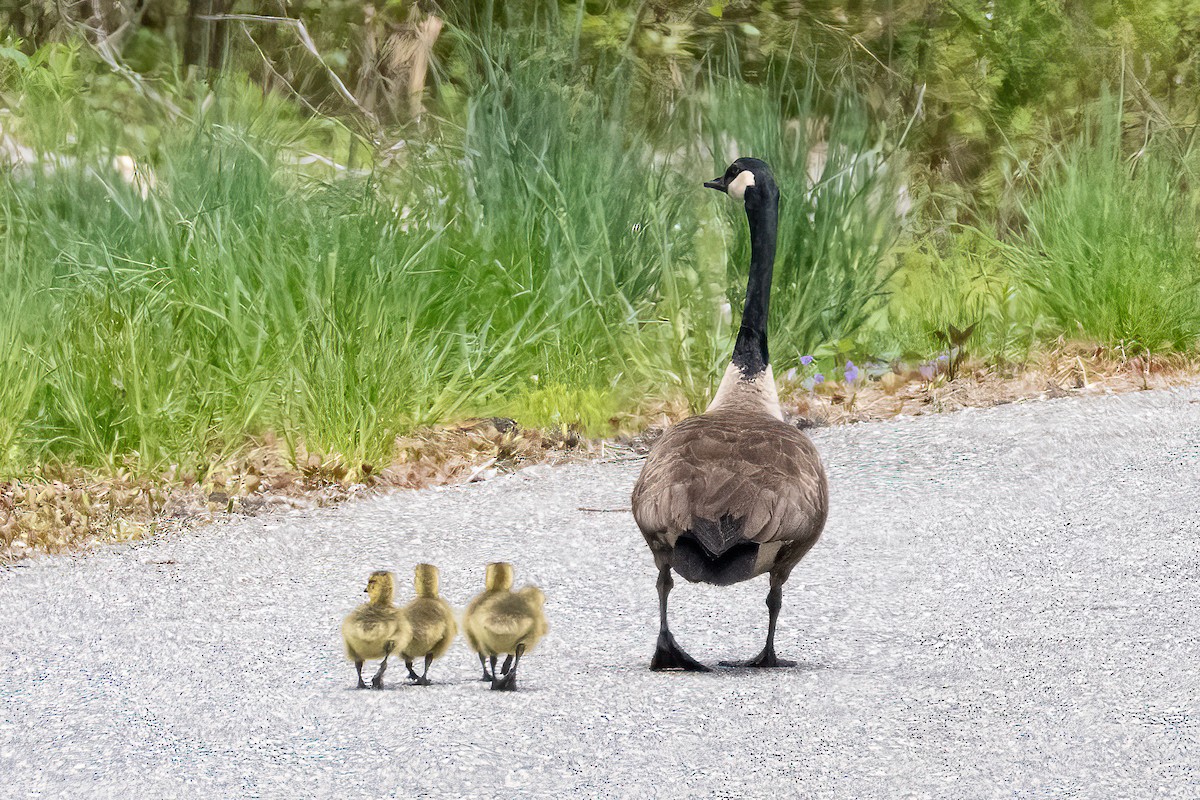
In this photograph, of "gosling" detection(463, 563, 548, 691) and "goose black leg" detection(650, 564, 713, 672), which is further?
"goose black leg" detection(650, 564, 713, 672)

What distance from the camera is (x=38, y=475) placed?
6.22 meters

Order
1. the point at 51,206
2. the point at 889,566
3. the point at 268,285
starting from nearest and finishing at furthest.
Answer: the point at 889,566, the point at 268,285, the point at 51,206

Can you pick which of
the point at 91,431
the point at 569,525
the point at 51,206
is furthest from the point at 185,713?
the point at 51,206

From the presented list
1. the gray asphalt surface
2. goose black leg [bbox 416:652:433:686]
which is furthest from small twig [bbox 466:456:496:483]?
goose black leg [bbox 416:652:433:686]

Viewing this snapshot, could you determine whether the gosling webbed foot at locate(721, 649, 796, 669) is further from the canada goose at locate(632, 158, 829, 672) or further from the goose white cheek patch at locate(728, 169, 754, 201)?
the goose white cheek patch at locate(728, 169, 754, 201)

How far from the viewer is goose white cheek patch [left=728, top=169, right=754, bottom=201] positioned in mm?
5090

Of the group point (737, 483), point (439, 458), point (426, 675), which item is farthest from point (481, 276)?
point (737, 483)

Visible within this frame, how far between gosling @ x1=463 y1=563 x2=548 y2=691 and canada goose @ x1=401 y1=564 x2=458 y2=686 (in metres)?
0.06

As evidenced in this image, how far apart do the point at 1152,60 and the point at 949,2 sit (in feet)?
6.67

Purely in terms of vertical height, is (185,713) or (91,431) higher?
(185,713)

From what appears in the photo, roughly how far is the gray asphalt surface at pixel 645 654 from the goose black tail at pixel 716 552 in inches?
14.5

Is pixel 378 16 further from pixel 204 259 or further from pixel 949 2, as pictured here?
pixel 204 259

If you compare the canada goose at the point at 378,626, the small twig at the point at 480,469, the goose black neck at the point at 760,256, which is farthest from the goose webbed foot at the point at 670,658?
the small twig at the point at 480,469

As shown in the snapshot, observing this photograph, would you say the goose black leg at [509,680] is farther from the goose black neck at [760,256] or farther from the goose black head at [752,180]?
the goose black head at [752,180]
